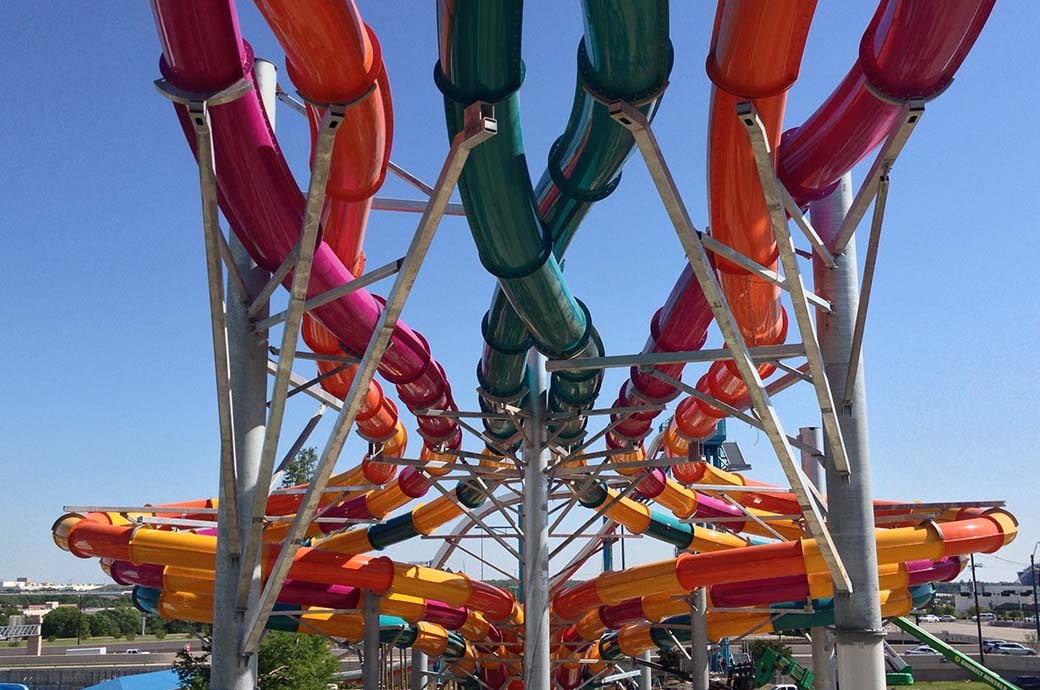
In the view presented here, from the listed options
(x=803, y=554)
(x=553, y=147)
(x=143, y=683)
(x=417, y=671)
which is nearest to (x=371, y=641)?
(x=803, y=554)

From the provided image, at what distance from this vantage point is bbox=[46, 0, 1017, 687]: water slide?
513 centimetres

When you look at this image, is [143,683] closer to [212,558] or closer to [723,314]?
[212,558]

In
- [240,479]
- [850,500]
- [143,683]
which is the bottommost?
[143,683]

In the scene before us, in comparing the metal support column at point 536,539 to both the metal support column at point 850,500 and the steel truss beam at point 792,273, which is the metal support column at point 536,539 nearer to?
the metal support column at point 850,500

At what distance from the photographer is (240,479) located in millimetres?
7516

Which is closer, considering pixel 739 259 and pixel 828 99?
pixel 828 99

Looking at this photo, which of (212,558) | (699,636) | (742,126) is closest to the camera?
(742,126)

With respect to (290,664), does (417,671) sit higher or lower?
lower

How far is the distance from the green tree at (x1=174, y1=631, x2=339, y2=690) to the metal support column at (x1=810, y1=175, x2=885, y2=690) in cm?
1139

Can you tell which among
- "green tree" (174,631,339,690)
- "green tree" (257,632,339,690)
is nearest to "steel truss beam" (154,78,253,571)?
"green tree" (174,631,339,690)

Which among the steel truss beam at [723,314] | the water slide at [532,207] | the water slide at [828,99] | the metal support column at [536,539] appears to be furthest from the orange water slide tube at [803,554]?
the water slide at [828,99]

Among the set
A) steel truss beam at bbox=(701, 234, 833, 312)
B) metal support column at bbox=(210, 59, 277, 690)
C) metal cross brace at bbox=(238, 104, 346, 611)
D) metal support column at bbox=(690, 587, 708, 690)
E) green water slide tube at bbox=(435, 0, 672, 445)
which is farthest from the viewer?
metal support column at bbox=(690, 587, 708, 690)

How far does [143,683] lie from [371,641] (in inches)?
481

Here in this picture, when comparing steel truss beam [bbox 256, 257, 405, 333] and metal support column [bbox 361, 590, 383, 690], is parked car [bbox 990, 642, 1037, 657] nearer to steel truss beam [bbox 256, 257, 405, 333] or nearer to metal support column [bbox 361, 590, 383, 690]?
metal support column [bbox 361, 590, 383, 690]
